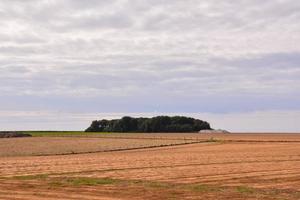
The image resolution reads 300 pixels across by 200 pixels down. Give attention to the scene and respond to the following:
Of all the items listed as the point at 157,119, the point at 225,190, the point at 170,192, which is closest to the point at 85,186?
the point at 170,192

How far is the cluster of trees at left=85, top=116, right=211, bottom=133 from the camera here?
17350 centimetres

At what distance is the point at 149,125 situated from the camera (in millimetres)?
173500

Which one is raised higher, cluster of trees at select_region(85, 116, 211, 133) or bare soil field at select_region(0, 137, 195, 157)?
cluster of trees at select_region(85, 116, 211, 133)

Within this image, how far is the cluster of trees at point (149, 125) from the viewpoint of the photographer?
569ft

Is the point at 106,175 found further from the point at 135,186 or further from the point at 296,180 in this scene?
the point at 296,180

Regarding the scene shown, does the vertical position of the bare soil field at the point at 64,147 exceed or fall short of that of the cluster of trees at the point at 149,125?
it falls short

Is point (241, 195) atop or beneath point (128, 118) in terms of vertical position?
beneath

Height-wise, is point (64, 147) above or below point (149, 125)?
below

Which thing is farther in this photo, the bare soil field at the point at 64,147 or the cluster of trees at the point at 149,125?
the cluster of trees at the point at 149,125

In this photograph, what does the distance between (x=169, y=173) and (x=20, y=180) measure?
23.8 ft

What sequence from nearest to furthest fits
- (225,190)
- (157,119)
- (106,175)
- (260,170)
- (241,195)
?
(241,195) < (225,190) < (106,175) < (260,170) < (157,119)

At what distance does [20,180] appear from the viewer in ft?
82.3

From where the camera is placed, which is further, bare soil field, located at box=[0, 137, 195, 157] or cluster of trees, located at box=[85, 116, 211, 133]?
cluster of trees, located at box=[85, 116, 211, 133]

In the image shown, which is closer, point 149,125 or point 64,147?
point 64,147
